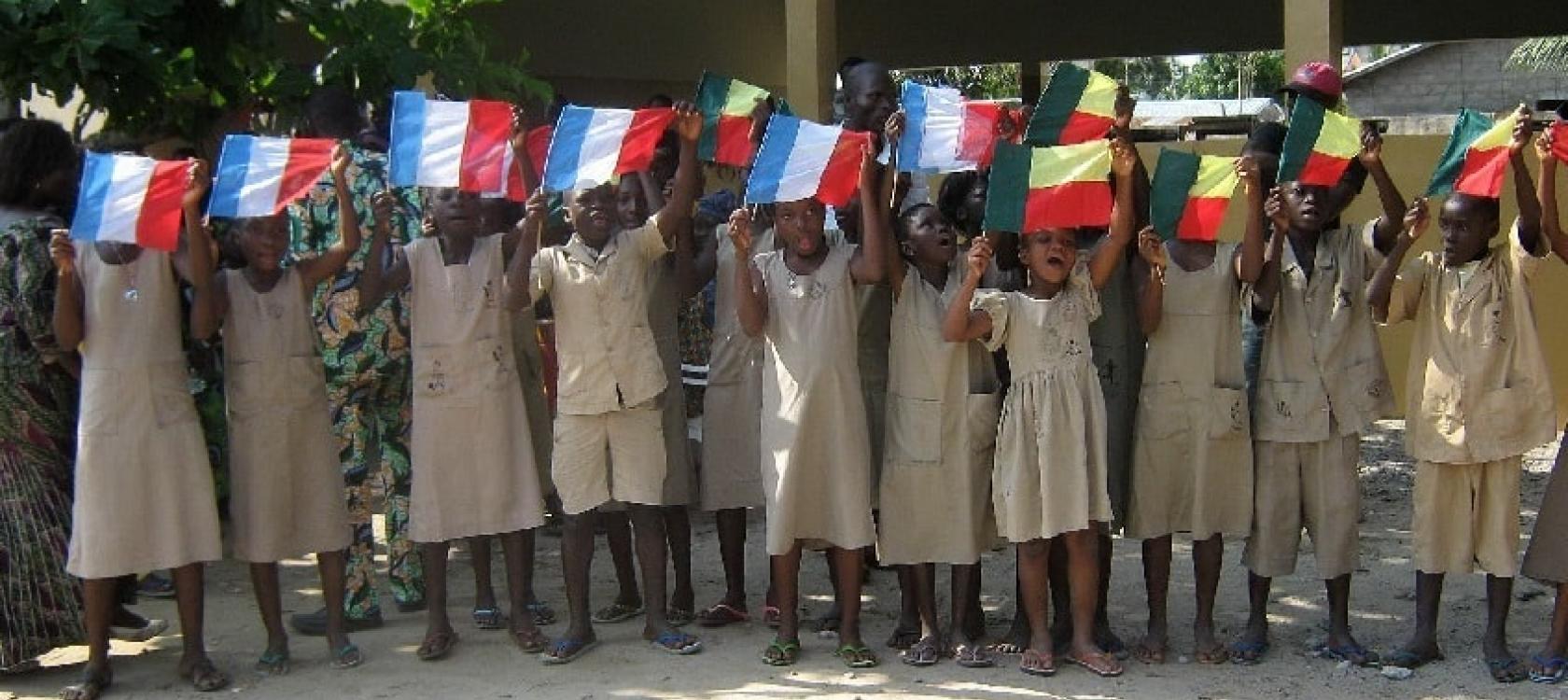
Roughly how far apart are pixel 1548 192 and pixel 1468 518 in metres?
0.97

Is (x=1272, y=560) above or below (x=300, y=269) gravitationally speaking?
below

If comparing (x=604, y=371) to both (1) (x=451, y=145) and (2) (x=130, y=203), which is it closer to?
(1) (x=451, y=145)

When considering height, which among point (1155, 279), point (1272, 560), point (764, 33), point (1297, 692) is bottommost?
point (1297, 692)

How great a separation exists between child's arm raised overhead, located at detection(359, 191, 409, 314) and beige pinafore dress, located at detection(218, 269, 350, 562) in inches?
7.8

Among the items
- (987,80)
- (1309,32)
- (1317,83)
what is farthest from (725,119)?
(987,80)

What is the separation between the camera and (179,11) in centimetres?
571

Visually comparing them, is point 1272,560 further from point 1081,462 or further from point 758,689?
point 758,689

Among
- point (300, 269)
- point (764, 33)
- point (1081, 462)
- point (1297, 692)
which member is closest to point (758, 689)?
point (1081, 462)

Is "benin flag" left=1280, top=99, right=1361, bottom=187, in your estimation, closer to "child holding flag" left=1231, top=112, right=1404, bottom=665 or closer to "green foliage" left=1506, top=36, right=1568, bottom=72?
"child holding flag" left=1231, top=112, right=1404, bottom=665

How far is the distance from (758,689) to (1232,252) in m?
1.92

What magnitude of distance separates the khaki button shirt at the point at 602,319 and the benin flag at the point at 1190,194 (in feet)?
5.01

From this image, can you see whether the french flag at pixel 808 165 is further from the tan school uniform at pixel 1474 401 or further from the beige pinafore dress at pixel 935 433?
the tan school uniform at pixel 1474 401

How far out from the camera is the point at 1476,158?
15.0 feet

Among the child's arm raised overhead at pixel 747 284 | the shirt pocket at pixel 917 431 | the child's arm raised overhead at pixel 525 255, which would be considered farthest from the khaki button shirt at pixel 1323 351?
the child's arm raised overhead at pixel 525 255
